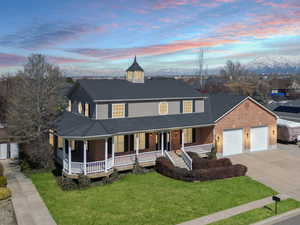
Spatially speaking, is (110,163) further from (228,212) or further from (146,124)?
(228,212)

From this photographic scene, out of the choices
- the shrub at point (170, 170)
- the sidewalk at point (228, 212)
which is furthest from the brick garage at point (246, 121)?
the sidewalk at point (228, 212)

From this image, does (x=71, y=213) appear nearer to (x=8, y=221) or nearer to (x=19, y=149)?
(x=8, y=221)

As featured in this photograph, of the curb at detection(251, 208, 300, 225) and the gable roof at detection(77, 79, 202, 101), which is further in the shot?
the gable roof at detection(77, 79, 202, 101)

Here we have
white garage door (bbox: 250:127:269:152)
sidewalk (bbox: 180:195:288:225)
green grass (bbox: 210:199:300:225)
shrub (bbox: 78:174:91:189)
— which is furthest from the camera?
white garage door (bbox: 250:127:269:152)

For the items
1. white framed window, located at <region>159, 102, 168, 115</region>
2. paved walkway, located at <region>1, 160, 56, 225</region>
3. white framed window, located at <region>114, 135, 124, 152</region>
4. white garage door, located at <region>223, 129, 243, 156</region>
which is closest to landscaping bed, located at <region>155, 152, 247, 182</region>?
white framed window, located at <region>114, 135, 124, 152</region>

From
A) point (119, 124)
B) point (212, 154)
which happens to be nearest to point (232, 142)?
point (212, 154)

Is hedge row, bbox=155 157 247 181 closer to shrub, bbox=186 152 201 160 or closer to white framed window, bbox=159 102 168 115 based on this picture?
shrub, bbox=186 152 201 160

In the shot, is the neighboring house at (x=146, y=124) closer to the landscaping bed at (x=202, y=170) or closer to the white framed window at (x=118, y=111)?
the white framed window at (x=118, y=111)
